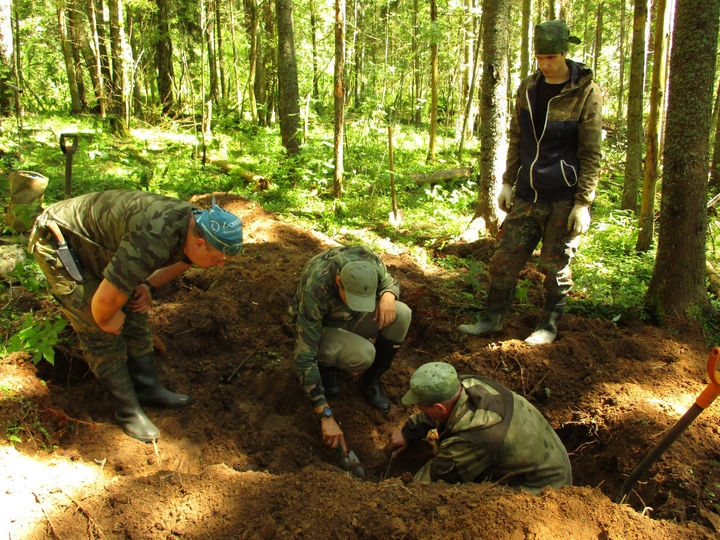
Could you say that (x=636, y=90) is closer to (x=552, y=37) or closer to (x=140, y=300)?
(x=552, y=37)

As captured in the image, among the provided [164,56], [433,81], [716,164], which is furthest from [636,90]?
[164,56]

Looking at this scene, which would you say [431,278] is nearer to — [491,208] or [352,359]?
[491,208]

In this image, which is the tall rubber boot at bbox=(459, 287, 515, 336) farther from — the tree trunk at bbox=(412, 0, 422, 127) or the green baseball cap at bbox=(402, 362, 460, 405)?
the tree trunk at bbox=(412, 0, 422, 127)

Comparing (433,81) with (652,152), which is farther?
(433,81)

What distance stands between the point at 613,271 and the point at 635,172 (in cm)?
311

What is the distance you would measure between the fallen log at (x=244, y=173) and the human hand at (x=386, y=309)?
5.98 metres

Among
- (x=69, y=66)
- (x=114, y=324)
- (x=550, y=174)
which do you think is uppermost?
(x=69, y=66)

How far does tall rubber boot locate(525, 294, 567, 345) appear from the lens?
13.0ft

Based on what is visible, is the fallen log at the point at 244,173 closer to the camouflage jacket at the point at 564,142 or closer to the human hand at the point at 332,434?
the camouflage jacket at the point at 564,142

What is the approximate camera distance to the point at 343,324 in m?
3.50

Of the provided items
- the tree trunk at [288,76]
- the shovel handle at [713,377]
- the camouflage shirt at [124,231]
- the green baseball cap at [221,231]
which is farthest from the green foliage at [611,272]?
the tree trunk at [288,76]

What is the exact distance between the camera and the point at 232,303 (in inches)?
181

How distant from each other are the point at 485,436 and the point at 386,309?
1.10 m

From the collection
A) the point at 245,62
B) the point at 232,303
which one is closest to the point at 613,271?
the point at 232,303
